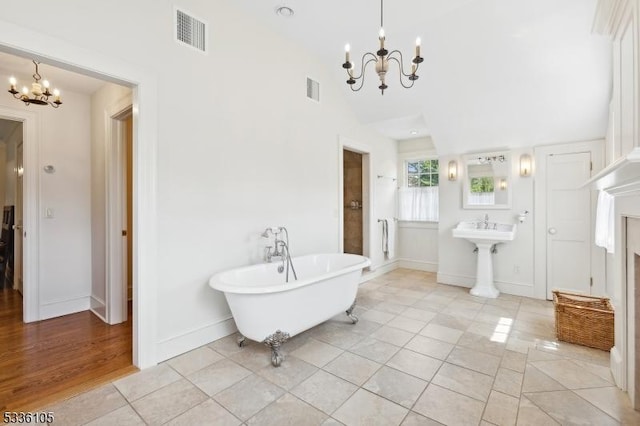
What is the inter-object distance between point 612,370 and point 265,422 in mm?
2487

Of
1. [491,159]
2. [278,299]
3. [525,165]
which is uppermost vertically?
[491,159]

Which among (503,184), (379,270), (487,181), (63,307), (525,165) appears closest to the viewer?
(63,307)

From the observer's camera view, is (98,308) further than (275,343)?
Yes

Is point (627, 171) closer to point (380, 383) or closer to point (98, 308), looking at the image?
point (380, 383)

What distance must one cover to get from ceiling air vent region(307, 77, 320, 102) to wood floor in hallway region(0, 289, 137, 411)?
334cm

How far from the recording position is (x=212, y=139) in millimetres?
2768

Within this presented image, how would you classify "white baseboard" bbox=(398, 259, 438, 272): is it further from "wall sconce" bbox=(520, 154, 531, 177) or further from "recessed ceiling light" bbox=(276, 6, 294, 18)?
"recessed ceiling light" bbox=(276, 6, 294, 18)

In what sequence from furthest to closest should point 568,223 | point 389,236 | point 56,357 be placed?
point 389,236 → point 568,223 → point 56,357

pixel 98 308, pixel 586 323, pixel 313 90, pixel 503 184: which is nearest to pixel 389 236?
pixel 503 184

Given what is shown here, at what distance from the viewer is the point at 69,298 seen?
349cm

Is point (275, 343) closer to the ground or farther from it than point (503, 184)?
closer to the ground

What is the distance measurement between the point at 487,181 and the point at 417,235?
1671 mm

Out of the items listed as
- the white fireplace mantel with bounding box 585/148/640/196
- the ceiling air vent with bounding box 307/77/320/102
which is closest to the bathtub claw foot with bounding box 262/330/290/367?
the white fireplace mantel with bounding box 585/148/640/196

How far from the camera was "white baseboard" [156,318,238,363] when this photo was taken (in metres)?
2.43
